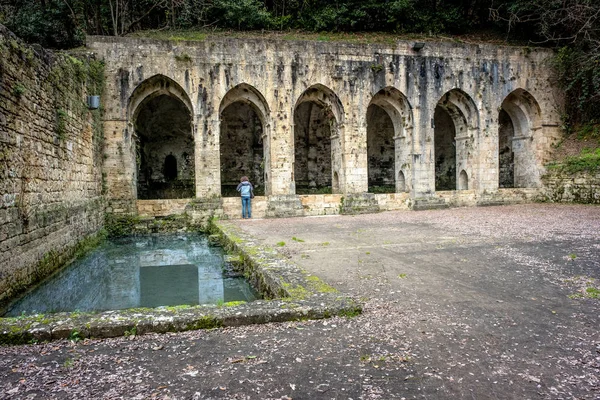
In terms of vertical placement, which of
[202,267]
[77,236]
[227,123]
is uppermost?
[227,123]

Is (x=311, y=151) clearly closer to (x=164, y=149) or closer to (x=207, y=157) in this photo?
(x=164, y=149)

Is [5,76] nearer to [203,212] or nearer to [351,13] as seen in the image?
[203,212]

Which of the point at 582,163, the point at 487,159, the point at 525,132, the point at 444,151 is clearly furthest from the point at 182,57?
the point at 444,151

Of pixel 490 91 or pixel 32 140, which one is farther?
pixel 490 91

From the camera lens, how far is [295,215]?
43.2 ft

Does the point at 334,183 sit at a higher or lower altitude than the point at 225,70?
lower

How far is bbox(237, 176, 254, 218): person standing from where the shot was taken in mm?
12391

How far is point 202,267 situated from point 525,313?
19.1 ft

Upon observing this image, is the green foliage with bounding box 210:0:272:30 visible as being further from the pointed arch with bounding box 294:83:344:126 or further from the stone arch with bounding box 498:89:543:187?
the stone arch with bounding box 498:89:543:187

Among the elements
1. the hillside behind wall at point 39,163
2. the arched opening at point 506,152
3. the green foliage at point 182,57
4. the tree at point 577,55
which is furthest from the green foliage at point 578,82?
the hillside behind wall at point 39,163

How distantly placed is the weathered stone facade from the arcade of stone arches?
7 centimetres

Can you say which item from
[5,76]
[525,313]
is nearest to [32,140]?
[5,76]

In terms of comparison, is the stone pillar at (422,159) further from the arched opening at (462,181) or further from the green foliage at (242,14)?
the green foliage at (242,14)

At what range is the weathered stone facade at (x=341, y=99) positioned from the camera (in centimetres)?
1224
